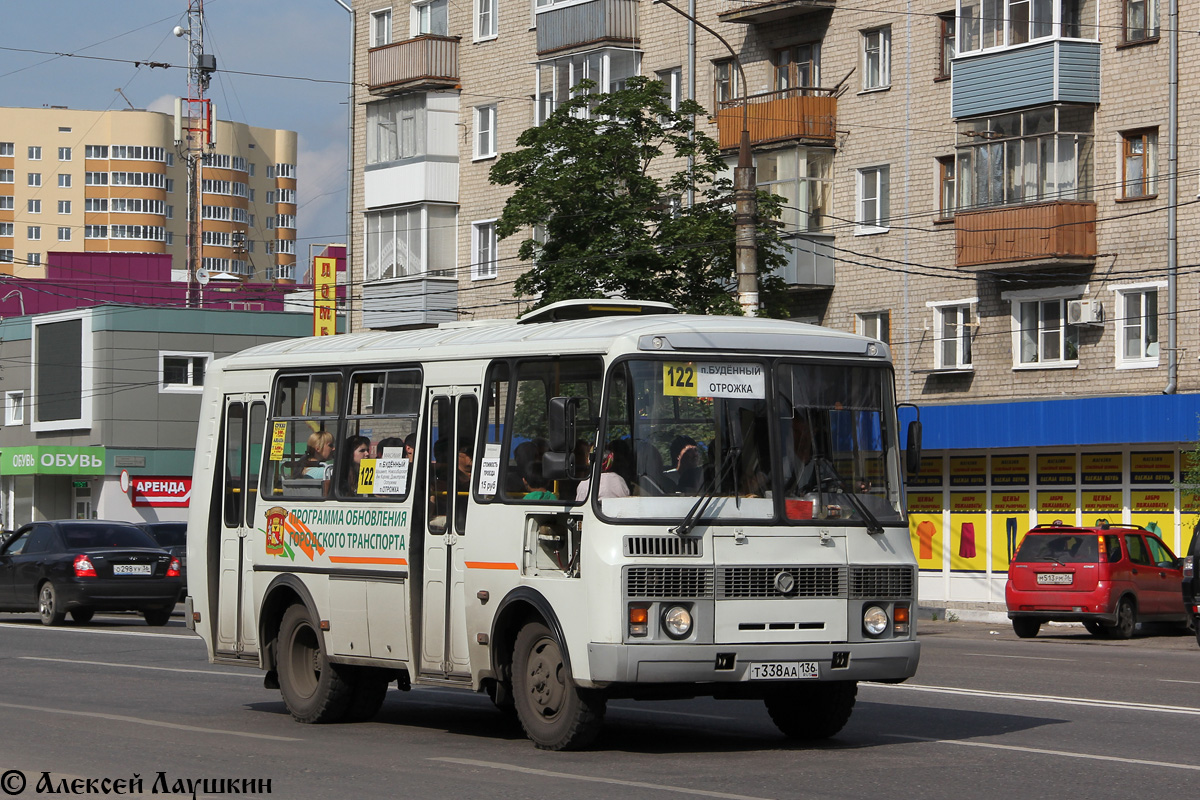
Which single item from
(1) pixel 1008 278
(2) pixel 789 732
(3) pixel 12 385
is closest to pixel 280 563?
(2) pixel 789 732

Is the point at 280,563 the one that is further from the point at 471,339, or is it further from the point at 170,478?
the point at 170,478

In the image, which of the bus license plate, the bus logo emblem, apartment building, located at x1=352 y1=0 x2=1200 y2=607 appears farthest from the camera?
apartment building, located at x1=352 y1=0 x2=1200 y2=607

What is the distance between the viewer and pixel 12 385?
213ft

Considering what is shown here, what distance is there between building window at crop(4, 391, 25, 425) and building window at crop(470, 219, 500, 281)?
23903mm

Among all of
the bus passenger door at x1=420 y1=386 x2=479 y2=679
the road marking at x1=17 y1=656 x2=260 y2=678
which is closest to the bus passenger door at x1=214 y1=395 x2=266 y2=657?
the bus passenger door at x1=420 y1=386 x2=479 y2=679

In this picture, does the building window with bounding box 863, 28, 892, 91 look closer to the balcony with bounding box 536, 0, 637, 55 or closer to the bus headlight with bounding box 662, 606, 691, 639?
the balcony with bounding box 536, 0, 637, 55

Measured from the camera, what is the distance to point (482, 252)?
47406 millimetres

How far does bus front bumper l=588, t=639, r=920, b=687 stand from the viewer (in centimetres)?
1119

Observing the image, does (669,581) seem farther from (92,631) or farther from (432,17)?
(432,17)

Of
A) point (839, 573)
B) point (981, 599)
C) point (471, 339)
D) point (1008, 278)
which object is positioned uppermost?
point (1008, 278)

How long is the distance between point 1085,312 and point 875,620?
23.2 m

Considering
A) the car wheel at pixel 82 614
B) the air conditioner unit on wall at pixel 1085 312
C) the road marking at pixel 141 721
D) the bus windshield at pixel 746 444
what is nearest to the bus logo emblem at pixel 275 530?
the road marking at pixel 141 721

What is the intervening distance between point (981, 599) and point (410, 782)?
92.3ft

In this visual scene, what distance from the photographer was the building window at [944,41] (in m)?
37.7
